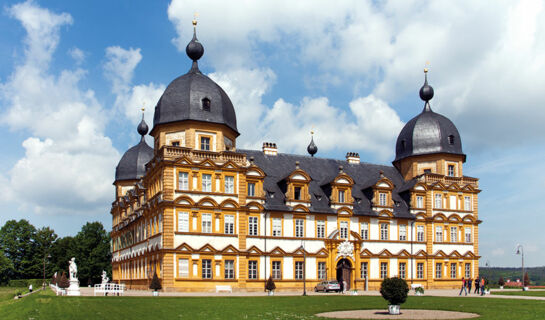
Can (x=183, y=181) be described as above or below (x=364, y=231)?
above

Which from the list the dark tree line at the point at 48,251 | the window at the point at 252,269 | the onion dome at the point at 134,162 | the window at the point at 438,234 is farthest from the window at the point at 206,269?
the dark tree line at the point at 48,251

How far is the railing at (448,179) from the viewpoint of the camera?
204 ft

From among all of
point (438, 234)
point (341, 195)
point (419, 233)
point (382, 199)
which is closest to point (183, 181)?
point (341, 195)

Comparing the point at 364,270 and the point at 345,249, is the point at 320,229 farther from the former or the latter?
the point at 364,270

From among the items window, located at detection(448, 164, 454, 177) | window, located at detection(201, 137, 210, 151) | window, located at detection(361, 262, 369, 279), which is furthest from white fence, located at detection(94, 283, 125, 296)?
window, located at detection(448, 164, 454, 177)

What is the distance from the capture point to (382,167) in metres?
66.4

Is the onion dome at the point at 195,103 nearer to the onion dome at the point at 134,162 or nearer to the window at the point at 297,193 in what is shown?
the window at the point at 297,193

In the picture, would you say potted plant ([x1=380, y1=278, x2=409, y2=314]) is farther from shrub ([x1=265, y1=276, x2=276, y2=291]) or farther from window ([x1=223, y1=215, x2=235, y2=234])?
window ([x1=223, y1=215, x2=235, y2=234])

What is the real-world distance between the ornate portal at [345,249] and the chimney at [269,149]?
11.5 metres

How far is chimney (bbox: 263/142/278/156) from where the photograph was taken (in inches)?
2387

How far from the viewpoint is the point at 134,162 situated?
75.7 meters

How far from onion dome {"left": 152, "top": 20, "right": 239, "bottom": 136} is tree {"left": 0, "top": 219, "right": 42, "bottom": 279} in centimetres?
5415

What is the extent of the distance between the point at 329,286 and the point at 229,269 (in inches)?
340

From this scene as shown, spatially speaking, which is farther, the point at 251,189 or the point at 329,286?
the point at 251,189
